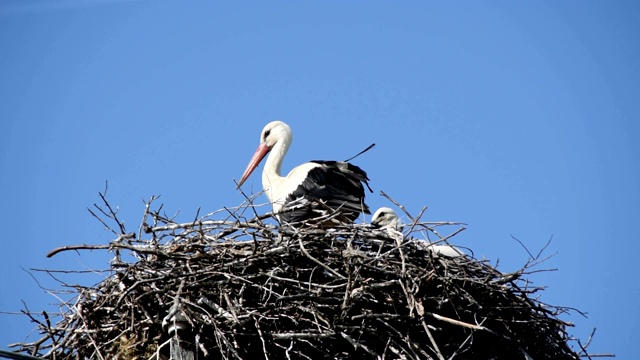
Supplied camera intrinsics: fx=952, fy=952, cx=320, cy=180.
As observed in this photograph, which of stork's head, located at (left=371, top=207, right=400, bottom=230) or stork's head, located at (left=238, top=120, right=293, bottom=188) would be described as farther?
stork's head, located at (left=238, top=120, right=293, bottom=188)

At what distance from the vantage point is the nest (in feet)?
14.0

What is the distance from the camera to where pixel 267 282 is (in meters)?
4.38

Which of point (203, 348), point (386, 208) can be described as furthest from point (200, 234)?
point (386, 208)

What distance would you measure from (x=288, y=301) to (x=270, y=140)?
287 centimetres

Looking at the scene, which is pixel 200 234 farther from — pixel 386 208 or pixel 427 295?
pixel 386 208

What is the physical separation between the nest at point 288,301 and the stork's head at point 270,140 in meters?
2.23

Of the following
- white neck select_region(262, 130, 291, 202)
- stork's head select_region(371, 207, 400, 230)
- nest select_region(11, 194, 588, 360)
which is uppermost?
white neck select_region(262, 130, 291, 202)

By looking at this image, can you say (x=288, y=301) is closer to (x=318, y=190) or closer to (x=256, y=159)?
(x=318, y=190)

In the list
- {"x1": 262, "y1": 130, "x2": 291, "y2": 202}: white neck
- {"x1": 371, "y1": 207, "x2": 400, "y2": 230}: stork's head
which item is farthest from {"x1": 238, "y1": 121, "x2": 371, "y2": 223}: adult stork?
{"x1": 371, "y1": 207, "x2": 400, "y2": 230}: stork's head

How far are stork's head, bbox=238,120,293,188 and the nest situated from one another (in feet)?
7.32

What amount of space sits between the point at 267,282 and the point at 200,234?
462 mm

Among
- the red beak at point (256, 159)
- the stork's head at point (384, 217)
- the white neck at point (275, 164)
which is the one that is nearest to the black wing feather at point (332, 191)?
the stork's head at point (384, 217)

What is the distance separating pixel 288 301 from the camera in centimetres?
432

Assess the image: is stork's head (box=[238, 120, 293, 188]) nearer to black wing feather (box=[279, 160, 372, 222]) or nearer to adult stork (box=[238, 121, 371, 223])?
adult stork (box=[238, 121, 371, 223])
